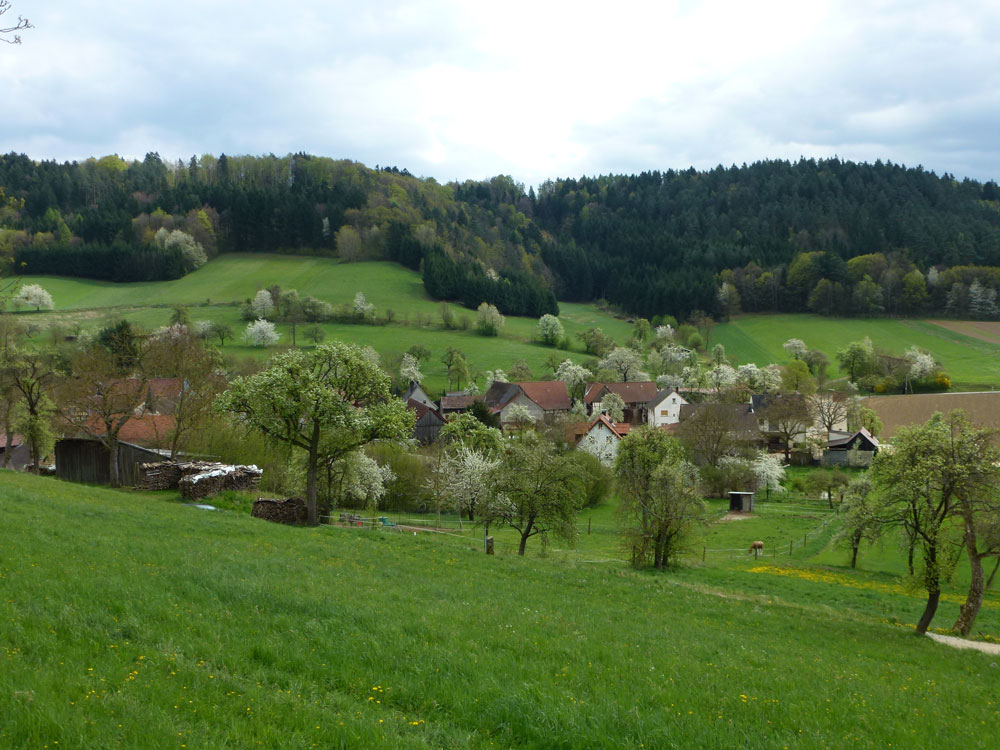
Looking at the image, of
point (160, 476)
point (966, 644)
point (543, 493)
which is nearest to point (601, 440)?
point (543, 493)

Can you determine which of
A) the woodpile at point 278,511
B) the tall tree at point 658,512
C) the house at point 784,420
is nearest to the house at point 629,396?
the house at point 784,420

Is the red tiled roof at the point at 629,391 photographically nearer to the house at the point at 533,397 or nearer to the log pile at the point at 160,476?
the house at the point at 533,397

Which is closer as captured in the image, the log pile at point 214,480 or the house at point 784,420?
the log pile at point 214,480

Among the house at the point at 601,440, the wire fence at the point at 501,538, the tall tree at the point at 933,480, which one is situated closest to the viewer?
the tall tree at the point at 933,480

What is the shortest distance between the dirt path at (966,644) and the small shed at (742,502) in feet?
132

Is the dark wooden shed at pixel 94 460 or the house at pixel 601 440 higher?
the dark wooden shed at pixel 94 460

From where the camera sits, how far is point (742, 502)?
199 feet

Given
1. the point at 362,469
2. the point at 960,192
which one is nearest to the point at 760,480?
the point at 362,469

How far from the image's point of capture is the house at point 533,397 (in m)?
96.8

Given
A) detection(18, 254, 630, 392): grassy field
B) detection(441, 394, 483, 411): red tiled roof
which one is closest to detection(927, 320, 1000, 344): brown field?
detection(18, 254, 630, 392): grassy field

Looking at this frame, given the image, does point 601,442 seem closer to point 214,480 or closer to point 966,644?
point 214,480

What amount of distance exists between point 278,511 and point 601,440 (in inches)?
2025

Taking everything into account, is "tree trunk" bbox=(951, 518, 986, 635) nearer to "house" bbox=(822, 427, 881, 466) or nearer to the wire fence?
the wire fence

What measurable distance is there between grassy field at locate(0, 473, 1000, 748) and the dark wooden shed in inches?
861
